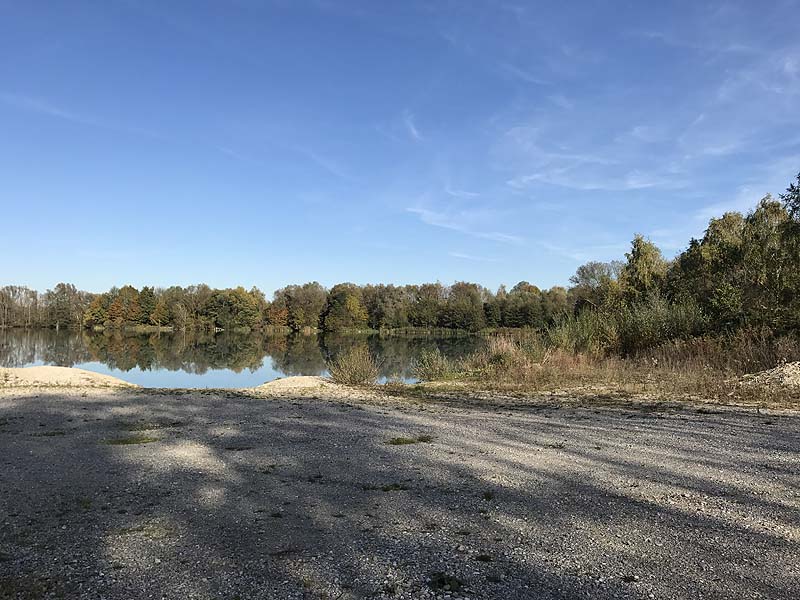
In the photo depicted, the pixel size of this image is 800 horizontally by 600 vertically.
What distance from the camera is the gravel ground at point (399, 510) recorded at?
9.26 ft

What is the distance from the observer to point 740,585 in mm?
2777

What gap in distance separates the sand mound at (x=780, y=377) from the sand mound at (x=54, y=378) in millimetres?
15208

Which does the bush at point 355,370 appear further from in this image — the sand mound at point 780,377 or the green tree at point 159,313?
the green tree at point 159,313

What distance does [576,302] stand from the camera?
51562 mm

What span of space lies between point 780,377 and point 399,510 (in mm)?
11362

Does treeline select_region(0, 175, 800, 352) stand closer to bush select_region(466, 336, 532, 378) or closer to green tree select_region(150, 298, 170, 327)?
green tree select_region(150, 298, 170, 327)

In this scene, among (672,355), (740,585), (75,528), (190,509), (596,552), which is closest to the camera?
(740,585)

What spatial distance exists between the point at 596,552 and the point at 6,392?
39.7 feet

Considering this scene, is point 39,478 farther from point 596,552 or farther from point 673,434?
point 673,434

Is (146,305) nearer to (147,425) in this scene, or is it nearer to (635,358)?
(635,358)

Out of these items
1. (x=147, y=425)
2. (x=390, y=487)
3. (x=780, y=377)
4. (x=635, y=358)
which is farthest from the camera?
(x=635, y=358)

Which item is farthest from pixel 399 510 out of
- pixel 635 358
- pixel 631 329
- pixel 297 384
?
pixel 631 329

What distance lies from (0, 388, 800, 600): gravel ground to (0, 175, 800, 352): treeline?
Result: 11.9 meters

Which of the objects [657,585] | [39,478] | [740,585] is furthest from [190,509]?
[740,585]
